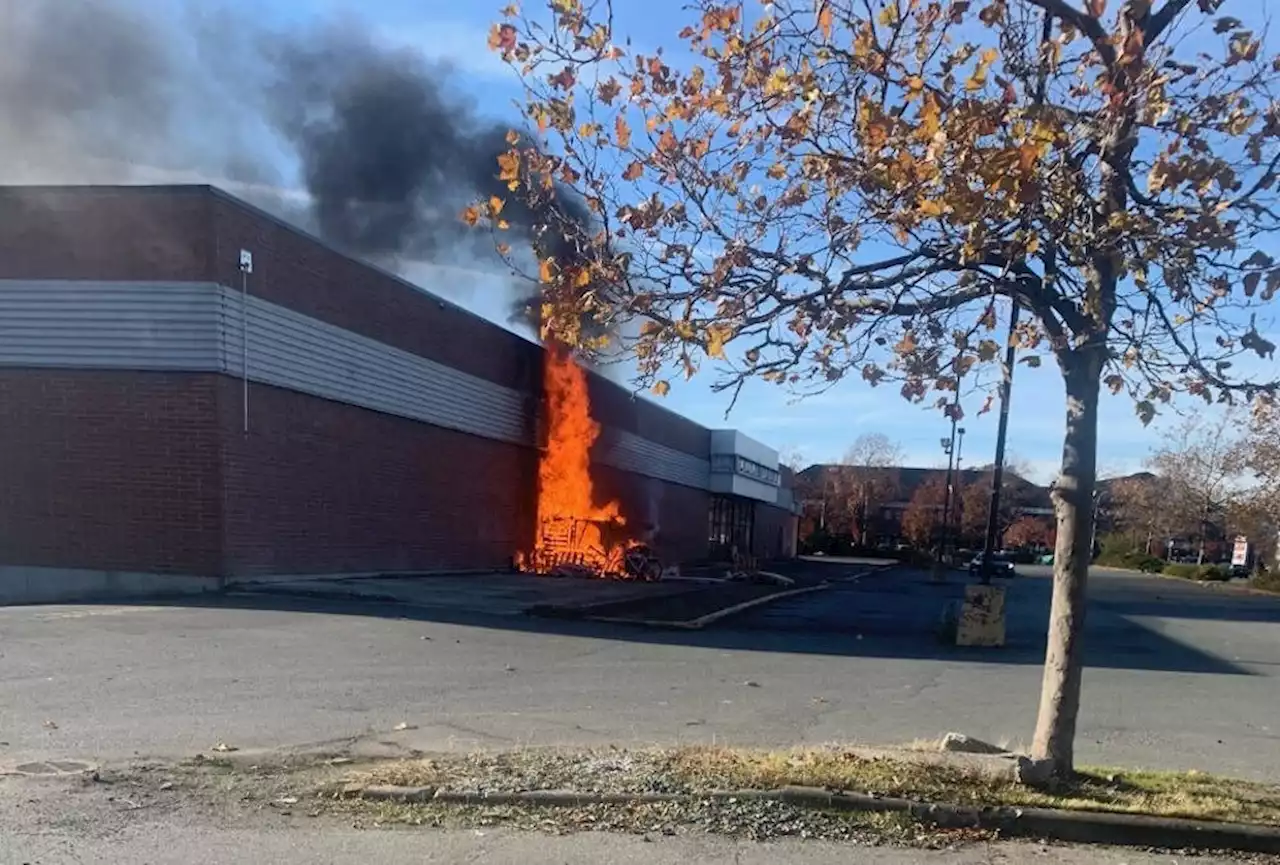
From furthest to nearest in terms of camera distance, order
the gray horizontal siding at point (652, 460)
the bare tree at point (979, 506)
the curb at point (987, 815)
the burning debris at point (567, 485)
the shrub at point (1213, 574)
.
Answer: the bare tree at point (979, 506)
the shrub at point (1213, 574)
the gray horizontal siding at point (652, 460)
the burning debris at point (567, 485)
the curb at point (987, 815)

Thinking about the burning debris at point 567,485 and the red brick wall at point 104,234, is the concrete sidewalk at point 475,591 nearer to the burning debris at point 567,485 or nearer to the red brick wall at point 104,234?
the burning debris at point 567,485

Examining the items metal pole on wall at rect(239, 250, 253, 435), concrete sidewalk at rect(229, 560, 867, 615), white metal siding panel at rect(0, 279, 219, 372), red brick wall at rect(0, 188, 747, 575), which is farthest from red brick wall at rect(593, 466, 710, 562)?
white metal siding panel at rect(0, 279, 219, 372)

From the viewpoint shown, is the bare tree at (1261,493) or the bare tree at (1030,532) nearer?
the bare tree at (1261,493)

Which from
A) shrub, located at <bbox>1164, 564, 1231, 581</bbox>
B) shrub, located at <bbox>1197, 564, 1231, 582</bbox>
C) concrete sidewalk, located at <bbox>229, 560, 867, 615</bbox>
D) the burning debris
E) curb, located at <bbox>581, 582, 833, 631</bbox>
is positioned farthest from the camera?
shrub, located at <bbox>1164, 564, 1231, 581</bbox>

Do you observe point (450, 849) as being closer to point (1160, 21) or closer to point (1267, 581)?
point (1160, 21)

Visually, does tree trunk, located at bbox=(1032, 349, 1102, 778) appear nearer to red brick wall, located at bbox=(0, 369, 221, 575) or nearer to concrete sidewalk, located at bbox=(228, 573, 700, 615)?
concrete sidewalk, located at bbox=(228, 573, 700, 615)

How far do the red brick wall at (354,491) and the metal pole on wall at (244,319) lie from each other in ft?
0.47

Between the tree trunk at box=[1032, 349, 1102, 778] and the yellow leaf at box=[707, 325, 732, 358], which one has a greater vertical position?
the yellow leaf at box=[707, 325, 732, 358]

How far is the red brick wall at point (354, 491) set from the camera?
61.6 feet

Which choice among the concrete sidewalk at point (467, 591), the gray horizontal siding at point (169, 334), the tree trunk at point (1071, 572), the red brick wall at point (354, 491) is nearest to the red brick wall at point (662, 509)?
the red brick wall at point (354, 491)

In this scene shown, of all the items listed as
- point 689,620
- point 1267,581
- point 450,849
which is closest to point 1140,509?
point 1267,581

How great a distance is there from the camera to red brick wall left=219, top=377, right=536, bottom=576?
18766 millimetres

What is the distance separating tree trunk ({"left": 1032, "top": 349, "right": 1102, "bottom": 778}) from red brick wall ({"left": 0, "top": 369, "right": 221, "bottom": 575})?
581 inches

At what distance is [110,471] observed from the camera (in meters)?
18.2
